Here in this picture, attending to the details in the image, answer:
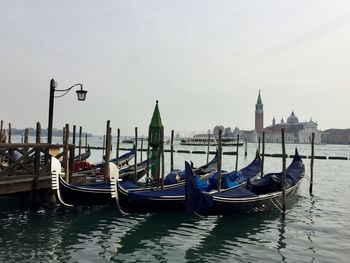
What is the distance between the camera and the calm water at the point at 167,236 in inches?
260

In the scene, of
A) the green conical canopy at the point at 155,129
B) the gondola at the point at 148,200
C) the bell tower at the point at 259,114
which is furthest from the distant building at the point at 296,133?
the gondola at the point at 148,200

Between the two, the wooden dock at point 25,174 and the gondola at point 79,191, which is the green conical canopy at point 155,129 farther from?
the wooden dock at point 25,174

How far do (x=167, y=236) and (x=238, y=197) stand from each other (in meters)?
2.37

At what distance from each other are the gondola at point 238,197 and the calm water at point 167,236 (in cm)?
28

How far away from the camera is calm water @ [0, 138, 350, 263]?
6598mm

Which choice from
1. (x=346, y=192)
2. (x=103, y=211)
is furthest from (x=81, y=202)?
(x=346, y=192)

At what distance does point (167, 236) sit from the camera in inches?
308

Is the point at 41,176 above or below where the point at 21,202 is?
above

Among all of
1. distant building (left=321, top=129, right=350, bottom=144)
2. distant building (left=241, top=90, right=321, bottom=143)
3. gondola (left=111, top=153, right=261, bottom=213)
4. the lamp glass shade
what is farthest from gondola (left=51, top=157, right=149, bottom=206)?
distant building (left=321, top=129, right=350, bottom=144)

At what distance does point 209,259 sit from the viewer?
21.4 feet

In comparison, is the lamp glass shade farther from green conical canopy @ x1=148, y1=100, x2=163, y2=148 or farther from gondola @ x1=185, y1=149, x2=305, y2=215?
green conical canopy @ x1=148, y1=100, x2=163, y2=148

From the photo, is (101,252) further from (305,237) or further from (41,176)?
(305,237)

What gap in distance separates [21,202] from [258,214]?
5.97 metres

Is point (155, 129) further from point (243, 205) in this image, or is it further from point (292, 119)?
point (292, 119)
